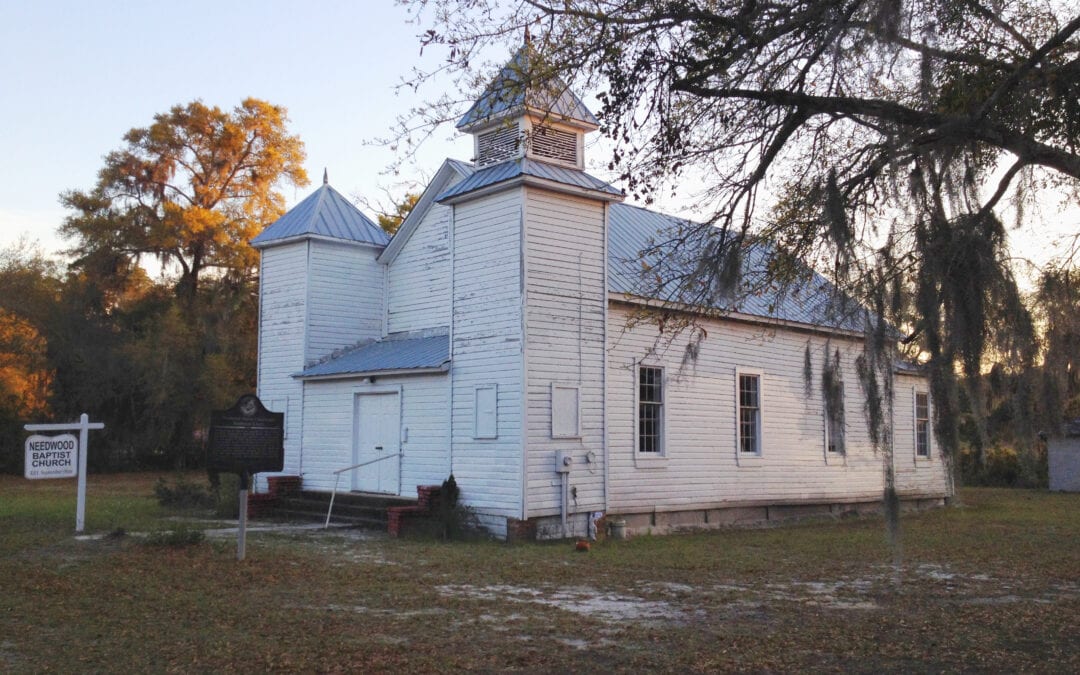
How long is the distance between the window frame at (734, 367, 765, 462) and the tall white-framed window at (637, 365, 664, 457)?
235 centimetres

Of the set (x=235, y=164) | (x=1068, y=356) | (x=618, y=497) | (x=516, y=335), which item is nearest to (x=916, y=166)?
(x=1068, y=356)

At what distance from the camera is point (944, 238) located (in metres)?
6.40

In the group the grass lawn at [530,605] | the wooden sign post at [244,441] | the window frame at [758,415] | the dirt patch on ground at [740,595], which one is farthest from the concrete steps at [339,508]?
the window frame at [758,415]

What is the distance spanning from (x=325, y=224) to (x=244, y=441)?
8455 millimetres

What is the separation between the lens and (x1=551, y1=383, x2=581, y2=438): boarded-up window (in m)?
15.7

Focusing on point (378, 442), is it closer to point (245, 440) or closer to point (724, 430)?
point (245, 440)

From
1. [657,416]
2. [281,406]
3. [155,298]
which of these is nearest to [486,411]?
[657,416]

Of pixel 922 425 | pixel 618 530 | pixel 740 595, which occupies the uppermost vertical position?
pixel 922 425

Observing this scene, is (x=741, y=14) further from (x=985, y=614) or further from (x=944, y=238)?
(x=985, y=614)

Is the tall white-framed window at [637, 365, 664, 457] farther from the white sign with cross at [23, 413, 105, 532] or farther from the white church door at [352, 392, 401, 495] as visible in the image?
the white sign with cross at [23, 413, 105, 532]

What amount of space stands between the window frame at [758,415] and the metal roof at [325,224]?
311 inches

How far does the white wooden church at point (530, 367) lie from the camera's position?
51.4 feet

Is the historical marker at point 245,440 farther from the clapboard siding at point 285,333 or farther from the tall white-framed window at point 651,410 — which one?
the tall white-framed window at point 651,410

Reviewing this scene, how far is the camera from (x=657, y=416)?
1792cm
